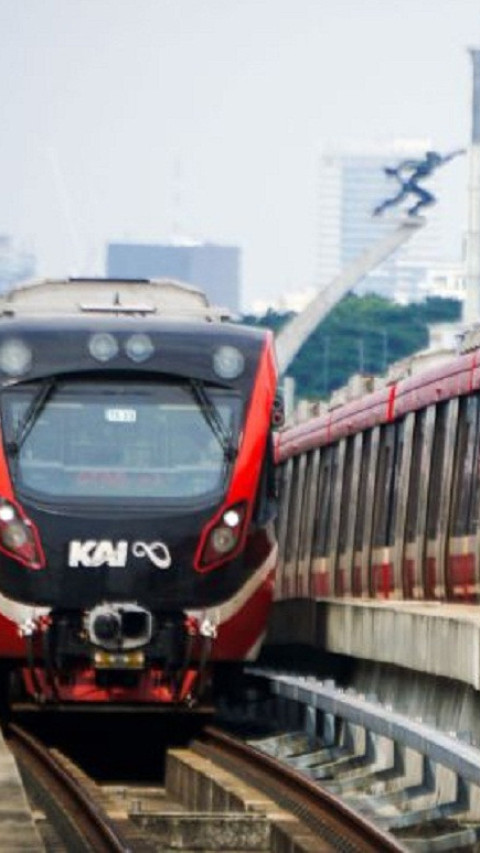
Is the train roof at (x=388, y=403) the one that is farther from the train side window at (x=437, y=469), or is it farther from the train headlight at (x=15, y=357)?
the train headlight at (x=15, y=357)

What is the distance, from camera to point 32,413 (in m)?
30.5

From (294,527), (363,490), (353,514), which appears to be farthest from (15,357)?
(294,527)

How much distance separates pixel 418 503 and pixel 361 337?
144 metres

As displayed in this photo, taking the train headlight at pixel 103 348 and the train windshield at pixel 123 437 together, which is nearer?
the train windshield at pixel 123 437

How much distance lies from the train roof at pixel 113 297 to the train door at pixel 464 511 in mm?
2733

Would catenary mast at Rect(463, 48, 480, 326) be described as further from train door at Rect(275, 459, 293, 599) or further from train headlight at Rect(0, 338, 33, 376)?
train headlight at Rect(0, 338, 33, 376)

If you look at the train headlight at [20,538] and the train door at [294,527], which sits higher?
the train door at [294,527]

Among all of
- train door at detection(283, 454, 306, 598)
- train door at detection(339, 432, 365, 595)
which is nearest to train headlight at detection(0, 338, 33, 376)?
train door at detection(339, 432, 365, 595)

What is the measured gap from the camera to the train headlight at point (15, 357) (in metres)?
30.5

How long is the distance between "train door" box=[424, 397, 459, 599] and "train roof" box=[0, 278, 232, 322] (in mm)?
3231

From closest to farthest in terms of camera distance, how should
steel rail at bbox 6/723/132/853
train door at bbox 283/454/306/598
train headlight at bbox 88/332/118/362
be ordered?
steel rail at bbox 6/723/132/853 < train headlight at bbox 88/332/118/362 < train door at bbox 283/454/306/598

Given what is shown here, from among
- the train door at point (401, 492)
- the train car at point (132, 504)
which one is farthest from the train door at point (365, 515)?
the train car at point (132, 504)

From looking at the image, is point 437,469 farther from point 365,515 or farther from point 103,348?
point 103,348

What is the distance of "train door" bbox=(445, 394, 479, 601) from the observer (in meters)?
34.1
